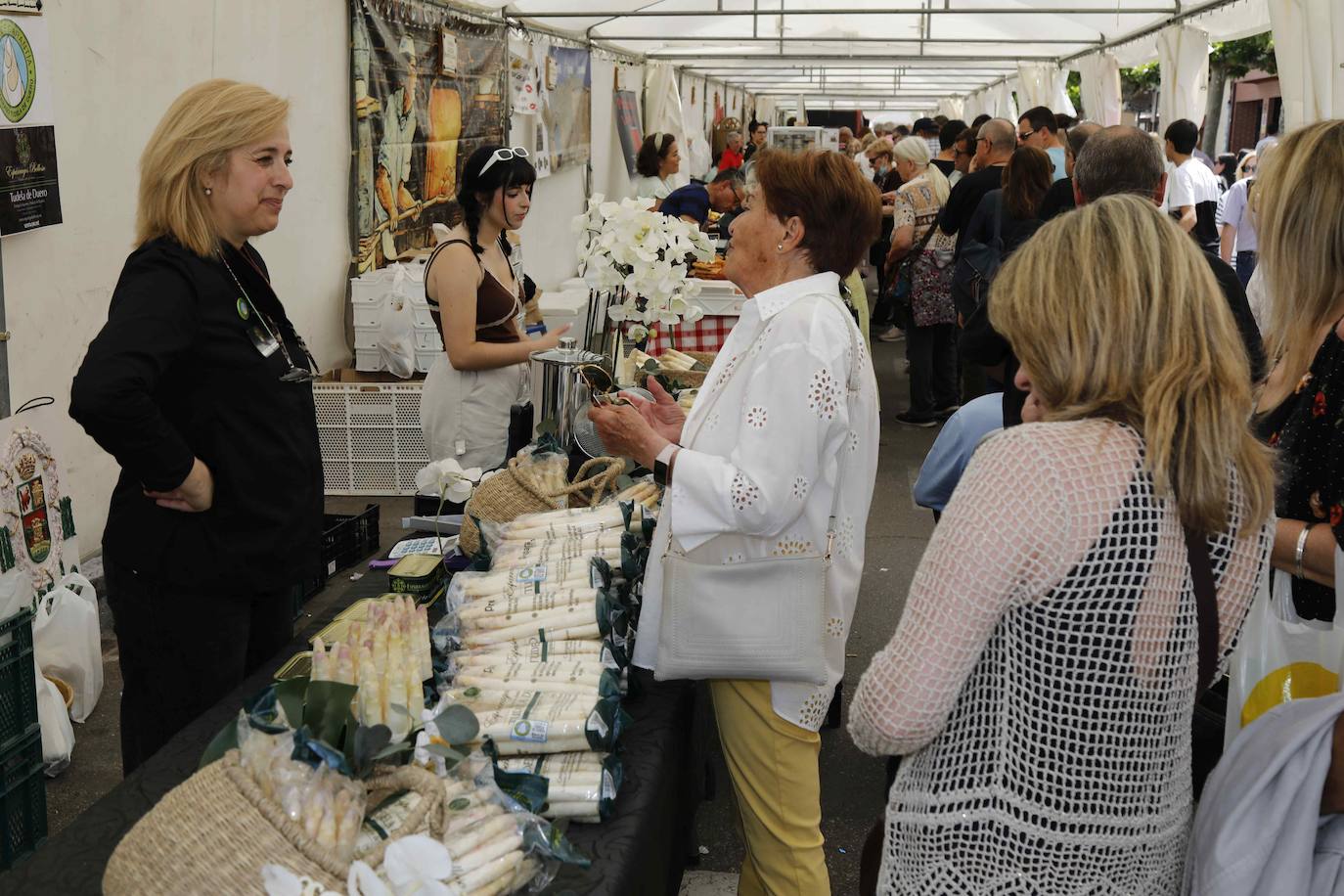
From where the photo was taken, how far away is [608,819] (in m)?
1.72

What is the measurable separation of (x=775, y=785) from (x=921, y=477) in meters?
1.17

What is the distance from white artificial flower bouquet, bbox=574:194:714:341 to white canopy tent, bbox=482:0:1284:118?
20.6 ft

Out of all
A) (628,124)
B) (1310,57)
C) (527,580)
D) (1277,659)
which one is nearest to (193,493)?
(527,580)

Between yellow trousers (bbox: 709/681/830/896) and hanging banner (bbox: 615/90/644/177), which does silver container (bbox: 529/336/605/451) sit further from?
hanging banner (bbox: 615/90/644/177)

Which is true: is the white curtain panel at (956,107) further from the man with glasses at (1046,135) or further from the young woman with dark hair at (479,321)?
the young woman with dark hair at (479,321)

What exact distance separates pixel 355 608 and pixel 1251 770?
1588mm

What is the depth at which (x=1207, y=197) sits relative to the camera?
8.62 m

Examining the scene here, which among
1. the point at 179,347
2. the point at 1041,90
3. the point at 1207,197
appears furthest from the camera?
the point at 1041,90

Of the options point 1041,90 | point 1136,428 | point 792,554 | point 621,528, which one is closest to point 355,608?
point 621,528

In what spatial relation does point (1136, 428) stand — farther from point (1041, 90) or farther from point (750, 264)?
point (1041, 90)

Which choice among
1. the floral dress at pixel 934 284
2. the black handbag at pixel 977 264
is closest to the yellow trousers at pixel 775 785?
the black handbag at pixel 977 264

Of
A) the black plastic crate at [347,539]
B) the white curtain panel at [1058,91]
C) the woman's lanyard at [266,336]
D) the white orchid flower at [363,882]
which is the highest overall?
the white curtain panel at [1058,91]

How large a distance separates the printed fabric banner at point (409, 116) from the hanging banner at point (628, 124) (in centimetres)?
618

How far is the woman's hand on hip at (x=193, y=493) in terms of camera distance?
2139 mm
